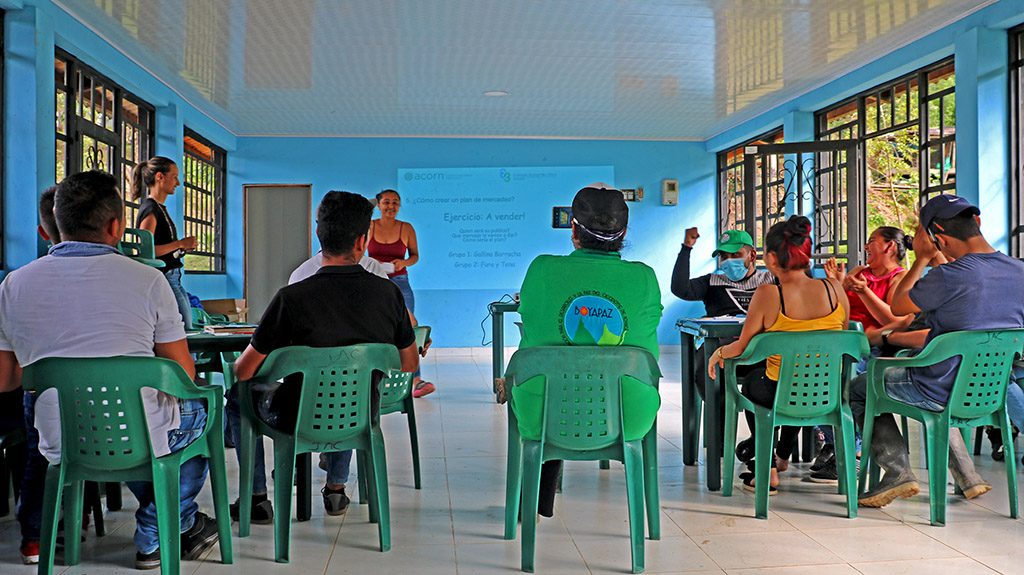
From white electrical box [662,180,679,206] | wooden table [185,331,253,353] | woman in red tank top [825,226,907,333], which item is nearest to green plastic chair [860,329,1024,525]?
woman in red tank top [825,226,907,333]

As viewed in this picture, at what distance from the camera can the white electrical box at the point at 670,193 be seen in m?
9.49

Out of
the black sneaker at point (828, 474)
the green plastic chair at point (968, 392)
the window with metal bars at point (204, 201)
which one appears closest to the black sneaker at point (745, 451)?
the black sneaker at point (828, 474)

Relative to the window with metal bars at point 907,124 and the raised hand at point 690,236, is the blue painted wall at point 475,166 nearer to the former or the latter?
the window with metal bars at point 907,124

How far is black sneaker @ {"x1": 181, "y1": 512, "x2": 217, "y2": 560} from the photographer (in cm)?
256

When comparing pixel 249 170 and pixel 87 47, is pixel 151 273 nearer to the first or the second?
pixel 87 47

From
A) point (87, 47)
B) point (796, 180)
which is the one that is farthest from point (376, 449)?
point (796, 180)

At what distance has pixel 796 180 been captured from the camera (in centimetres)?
720

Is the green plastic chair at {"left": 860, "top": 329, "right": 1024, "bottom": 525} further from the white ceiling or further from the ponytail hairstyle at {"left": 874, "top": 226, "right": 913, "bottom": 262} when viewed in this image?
the white ceiling

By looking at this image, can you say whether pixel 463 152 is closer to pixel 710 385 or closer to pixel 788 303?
pixel 710 385

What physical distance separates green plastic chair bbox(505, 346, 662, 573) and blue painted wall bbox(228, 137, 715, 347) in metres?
6.88

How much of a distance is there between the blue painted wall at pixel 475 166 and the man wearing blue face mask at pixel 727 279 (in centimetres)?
513

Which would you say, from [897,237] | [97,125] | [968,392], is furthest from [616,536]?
[97,125]

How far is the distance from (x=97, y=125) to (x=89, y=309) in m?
4.18

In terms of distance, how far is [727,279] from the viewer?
13.1ft
